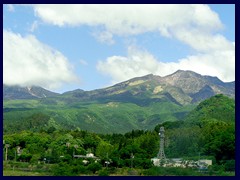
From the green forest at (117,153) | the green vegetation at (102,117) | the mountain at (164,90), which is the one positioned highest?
the mountain at (164,90)

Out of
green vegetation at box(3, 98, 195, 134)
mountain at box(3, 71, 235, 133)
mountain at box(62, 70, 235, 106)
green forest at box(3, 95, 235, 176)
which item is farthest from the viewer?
mountain at box(62, 70, 235, 106)

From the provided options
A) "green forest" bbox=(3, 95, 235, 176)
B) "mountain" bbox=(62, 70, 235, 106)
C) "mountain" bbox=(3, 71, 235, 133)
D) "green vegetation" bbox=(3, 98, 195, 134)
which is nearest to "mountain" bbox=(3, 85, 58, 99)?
"mountain" bbox=(3, 71, 235, 133)

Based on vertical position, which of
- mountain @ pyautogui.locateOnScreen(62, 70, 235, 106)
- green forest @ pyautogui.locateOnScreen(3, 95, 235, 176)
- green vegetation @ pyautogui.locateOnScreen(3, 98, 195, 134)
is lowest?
green forest @ pyautogui.locateOnScreen(3, 95, 235, 176)

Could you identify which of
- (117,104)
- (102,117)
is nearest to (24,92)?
(117,104)

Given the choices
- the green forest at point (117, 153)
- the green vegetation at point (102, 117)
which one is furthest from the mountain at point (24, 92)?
the green forest at point (117, 153)

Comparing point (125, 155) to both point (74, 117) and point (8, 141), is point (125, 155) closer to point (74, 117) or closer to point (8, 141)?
point (8, 141)

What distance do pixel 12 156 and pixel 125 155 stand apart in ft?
8.08

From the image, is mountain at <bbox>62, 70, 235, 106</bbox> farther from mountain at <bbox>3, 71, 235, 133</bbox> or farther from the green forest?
the green forest

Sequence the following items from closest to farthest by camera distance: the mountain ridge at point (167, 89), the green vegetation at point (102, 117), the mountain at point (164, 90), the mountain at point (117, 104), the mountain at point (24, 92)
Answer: the green vegetation at point (102, 117), the mountain at point (117, 104), the mountain at point (164, 90), the mountain ridge at point (167, 89), the mountain at point (24, 92)

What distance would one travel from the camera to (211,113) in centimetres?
1753

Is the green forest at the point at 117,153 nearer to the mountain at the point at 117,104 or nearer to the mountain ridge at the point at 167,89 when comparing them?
the mountain at the point at 117,104

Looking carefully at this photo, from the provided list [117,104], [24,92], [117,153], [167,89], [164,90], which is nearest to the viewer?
[117,153]

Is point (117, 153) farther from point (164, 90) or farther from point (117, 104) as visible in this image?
point (164, 90)
